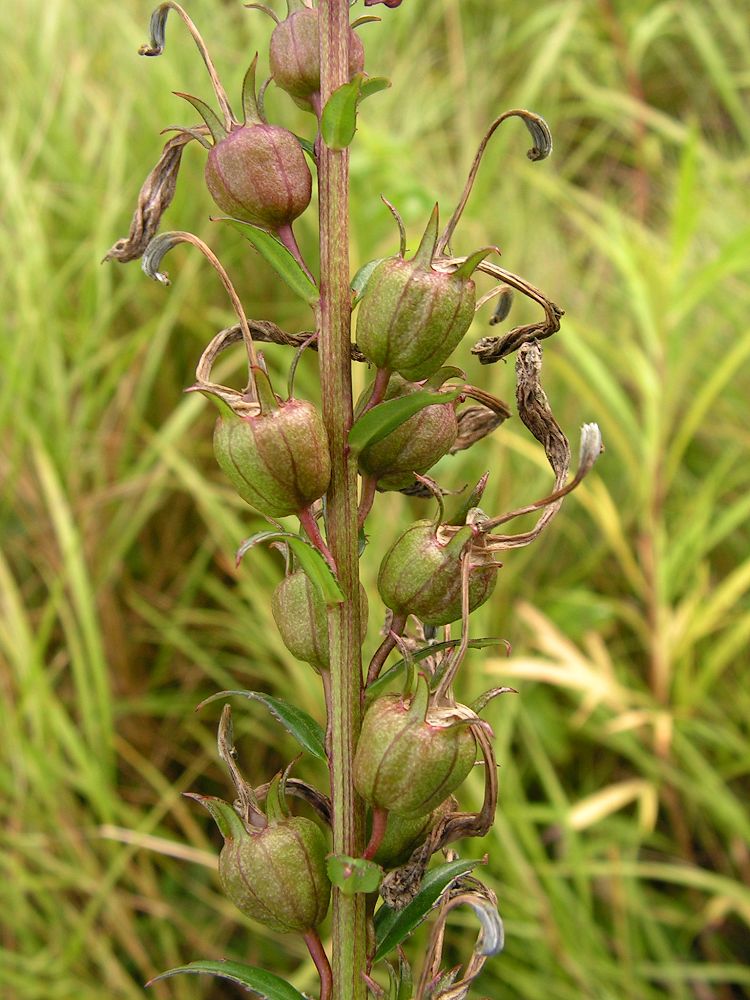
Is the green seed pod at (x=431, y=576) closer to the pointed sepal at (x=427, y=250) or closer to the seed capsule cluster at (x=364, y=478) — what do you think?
the seed capsule cluster at (x=364, y=478)

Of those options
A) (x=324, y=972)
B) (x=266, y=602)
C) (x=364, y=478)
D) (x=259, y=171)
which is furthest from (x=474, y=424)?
(x=266, y=602)

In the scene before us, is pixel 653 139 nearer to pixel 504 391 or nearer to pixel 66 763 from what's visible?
pixel 504 391

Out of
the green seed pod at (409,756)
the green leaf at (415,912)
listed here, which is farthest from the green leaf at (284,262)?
the green leaf at (415,912)

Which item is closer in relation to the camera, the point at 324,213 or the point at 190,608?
the point at 324,213

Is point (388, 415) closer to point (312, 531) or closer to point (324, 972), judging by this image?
point (312, 531)

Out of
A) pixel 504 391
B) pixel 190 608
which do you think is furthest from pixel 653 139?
pixel 190 608

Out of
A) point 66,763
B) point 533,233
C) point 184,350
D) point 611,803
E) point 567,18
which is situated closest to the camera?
point 611,803
